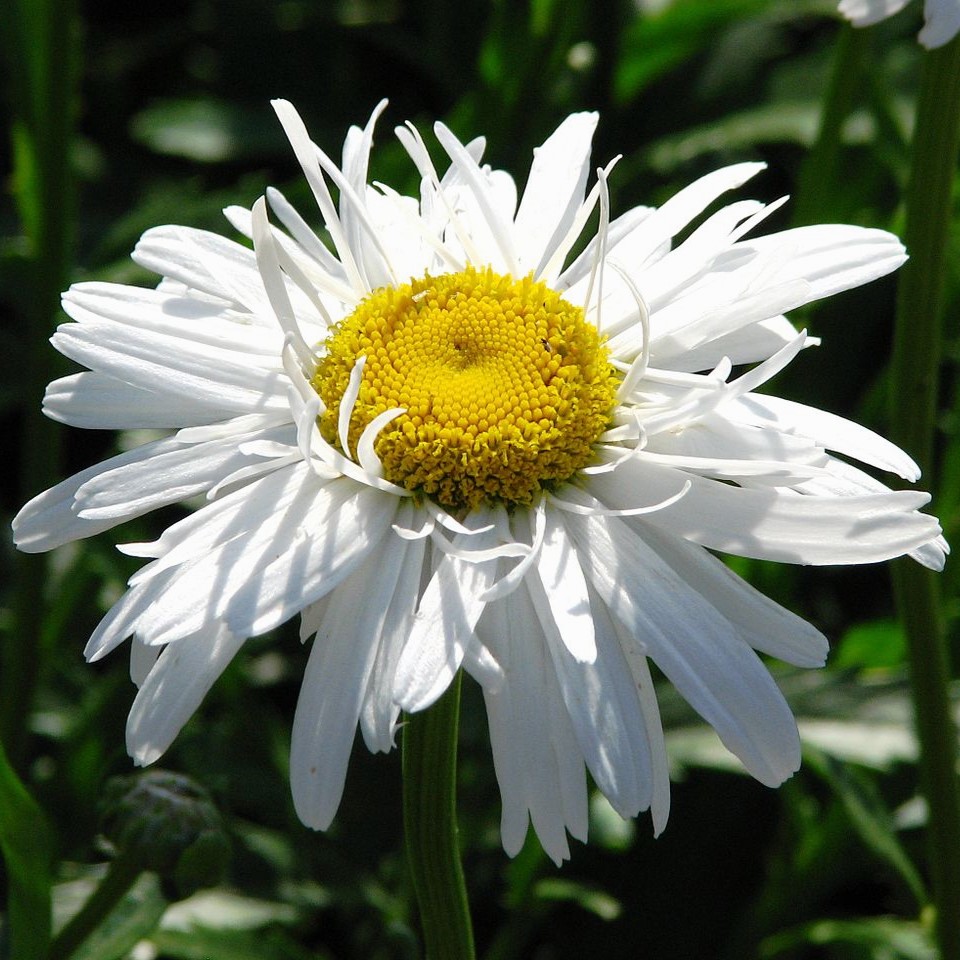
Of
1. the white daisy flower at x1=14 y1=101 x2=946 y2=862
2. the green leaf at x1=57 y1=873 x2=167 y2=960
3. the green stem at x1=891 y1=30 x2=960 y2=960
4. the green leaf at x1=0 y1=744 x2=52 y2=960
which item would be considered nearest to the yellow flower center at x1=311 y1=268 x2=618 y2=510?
the white daisy flower at x1=14 y1=101 x2=946 y2=862

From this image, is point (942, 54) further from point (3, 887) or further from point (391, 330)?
point (3, 887)

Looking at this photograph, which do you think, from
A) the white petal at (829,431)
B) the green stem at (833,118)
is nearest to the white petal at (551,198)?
the white petal at (829,431)

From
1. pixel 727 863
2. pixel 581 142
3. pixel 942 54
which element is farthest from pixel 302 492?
pixel 727 863

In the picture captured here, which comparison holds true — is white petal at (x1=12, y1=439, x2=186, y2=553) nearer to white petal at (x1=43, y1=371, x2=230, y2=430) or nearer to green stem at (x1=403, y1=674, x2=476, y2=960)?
white petal at (x1=43, y1=371, x2=230, y2=430)

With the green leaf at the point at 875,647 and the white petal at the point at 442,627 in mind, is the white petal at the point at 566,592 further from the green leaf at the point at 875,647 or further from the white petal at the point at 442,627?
the green leaf at the point at 875,647

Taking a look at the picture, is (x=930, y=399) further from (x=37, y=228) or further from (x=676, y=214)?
(x=37, y=228)

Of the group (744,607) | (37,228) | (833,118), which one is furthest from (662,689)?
(37,228)

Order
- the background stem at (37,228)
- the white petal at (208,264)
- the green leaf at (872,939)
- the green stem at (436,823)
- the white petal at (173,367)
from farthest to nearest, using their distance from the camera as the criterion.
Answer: the background stem at (37,228), the green leaf at (872,939), the white petal at (208,264), the white petal at (173,367), the green stem at (436,823)
